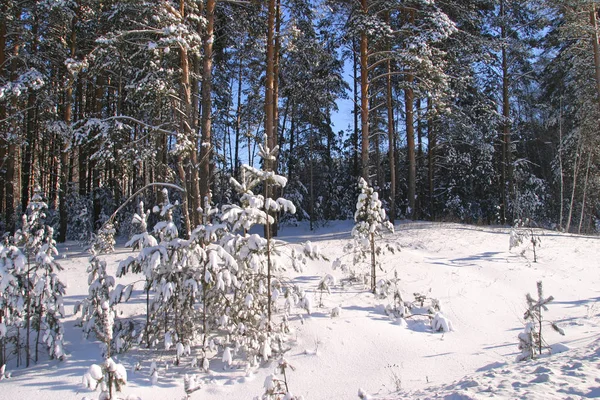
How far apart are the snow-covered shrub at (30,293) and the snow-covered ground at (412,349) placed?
38cm

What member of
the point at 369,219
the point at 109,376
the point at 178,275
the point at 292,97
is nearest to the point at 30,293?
the point at 178,275

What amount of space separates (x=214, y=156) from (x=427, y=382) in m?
14.2

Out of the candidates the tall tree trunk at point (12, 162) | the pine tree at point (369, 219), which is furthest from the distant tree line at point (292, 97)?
the pine tree at point (369, 219)

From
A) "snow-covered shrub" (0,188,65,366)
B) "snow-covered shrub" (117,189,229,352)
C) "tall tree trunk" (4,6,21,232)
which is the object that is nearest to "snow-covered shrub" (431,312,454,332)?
"snow-covered shrub" (117,189,229,352)

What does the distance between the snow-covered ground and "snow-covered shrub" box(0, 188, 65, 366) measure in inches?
14.9

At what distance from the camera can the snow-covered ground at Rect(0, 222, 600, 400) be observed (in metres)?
3.97

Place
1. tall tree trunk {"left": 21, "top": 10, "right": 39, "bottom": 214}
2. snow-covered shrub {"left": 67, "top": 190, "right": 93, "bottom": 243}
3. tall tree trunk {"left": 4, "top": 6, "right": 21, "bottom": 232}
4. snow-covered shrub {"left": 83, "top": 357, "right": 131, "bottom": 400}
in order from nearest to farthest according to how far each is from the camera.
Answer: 1. snow-covered shrub {"left": 83, "top": 357, "right": 131, "bottom": 400}
2. tall tree trunk {"left": 4, "top": 6, "right": 21, "bottom": 232}
3. tall tree trunk {"left": 21, "top": 10, "right": 39, "bottom": 214}
4. snow-covered shrub {"left": 67, "top": 190, "right": 93, "bottom": 243}

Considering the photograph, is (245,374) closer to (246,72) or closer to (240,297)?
Result: (240,297)

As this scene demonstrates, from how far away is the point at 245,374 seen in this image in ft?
16.0

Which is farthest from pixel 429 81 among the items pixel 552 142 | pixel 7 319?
pixel 552 142

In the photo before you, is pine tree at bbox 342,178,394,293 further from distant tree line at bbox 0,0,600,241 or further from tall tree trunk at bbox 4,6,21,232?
tall tree trunk at bbox 4,6,21,232

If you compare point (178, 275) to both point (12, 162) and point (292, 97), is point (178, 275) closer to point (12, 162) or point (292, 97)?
point (12, 162)

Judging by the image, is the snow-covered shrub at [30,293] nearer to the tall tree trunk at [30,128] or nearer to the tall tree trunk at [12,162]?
the tall tree trunk at [30,128]

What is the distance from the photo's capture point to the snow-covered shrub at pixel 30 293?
197 inches
